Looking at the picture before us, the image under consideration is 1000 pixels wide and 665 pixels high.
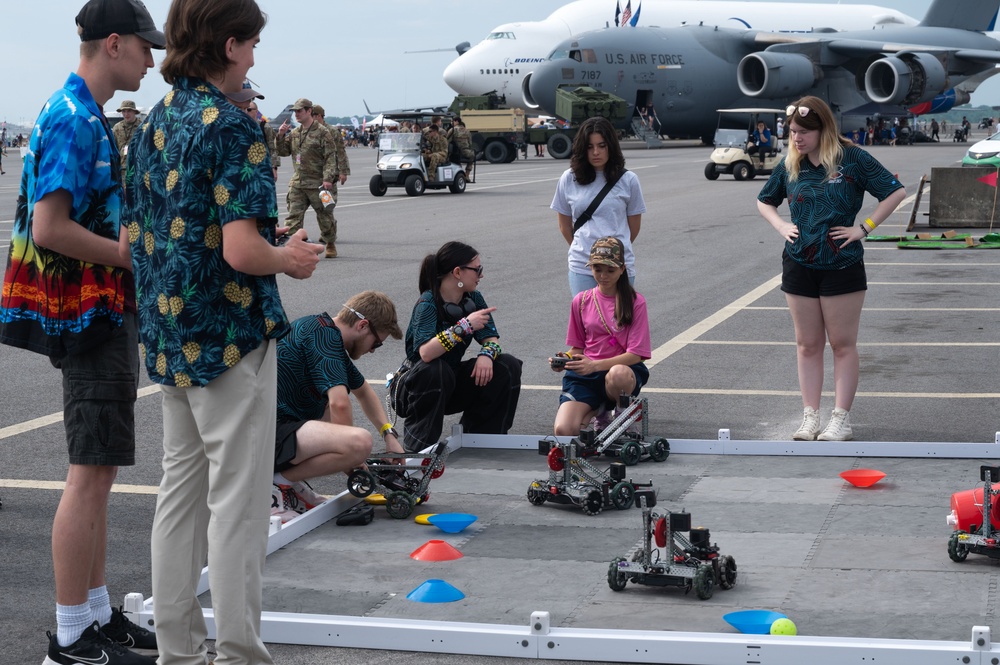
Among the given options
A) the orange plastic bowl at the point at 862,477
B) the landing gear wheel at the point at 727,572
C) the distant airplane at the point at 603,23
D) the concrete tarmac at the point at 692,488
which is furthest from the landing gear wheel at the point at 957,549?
the distant airplane at the point at 603,23

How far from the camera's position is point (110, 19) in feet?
13.5

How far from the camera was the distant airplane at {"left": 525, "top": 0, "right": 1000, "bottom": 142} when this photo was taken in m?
53.4

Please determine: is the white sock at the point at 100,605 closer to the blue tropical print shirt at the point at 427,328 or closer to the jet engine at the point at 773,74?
the blue tropical print shirt at the point at 427,328

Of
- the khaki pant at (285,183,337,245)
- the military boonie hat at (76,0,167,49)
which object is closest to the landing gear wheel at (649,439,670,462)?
the military boonie hat at (76,0,167,49)

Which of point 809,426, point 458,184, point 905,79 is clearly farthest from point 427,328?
point 905,79

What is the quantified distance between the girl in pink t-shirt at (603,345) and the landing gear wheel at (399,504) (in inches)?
62.2

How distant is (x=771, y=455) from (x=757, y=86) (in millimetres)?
51199

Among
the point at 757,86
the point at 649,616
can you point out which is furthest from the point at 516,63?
the point at 649,616

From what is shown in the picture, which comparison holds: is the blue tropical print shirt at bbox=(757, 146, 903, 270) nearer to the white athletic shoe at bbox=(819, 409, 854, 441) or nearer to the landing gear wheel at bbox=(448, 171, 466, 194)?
the white athletic shoe at bbox=(819, 409, 854, 441)

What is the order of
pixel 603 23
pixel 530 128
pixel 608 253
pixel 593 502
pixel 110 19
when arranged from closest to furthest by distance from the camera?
pixel 110 19
pixel 593 502
pixel 608 253
pixel 530 128
pixel 603 23

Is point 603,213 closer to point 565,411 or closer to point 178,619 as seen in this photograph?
point 565,411

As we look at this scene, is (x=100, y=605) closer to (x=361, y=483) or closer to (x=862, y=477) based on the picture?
A: (x=361, y=483)

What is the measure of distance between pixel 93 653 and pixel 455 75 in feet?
182

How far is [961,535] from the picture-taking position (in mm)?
4871
